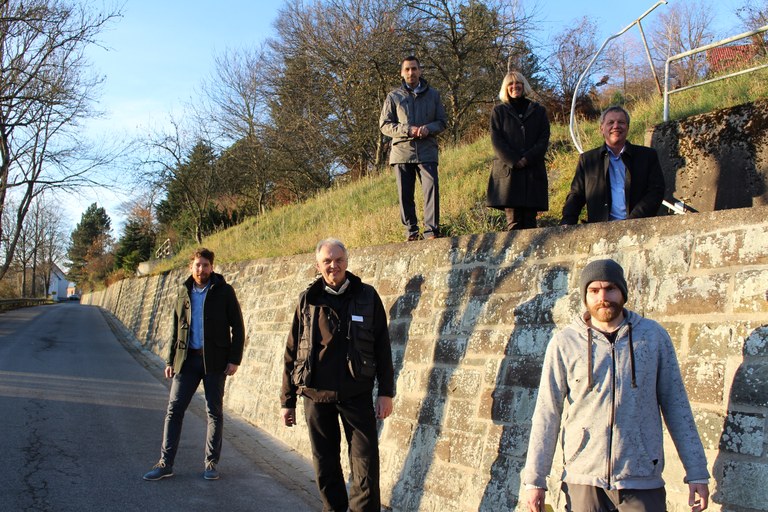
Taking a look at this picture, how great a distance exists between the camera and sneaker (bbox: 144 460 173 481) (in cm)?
571

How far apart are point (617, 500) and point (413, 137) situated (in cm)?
481

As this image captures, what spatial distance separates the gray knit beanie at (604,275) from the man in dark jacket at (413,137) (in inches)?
155

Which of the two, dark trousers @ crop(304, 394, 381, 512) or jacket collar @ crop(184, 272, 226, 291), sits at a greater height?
jacket collar @ crop(184, 272, 226, 291)

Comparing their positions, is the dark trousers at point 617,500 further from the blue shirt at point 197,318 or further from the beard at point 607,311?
the blue shirt at point 197,318

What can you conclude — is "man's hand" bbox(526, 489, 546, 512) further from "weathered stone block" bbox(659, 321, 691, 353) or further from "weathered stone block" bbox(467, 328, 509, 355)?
"weathered stone block" bbox(467, 328, 509, 355)

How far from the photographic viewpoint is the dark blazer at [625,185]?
4691mm

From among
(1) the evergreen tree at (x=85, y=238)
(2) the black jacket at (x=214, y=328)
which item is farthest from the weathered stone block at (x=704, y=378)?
(1) the evergreen tree at (x=85, y=238)

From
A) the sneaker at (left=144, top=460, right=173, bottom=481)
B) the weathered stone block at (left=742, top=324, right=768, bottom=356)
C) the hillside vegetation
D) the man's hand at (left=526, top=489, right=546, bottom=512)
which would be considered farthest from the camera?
the hillside vegetation

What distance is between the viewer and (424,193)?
23.2 ft

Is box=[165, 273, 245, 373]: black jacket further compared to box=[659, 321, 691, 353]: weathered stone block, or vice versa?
box=[165, 273, 245, 373]: black jacket

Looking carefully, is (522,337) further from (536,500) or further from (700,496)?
(700,496)

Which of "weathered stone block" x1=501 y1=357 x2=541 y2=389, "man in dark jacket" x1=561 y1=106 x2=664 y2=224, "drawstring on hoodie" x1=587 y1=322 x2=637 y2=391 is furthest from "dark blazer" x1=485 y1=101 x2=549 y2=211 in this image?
"drawstring on hoodie" x1=587 y1=322 x2=637 y2=391

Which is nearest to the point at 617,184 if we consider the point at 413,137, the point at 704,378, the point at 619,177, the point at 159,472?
the point at 619,177

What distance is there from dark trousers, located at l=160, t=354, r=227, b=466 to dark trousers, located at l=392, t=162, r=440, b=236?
98.1 inches
